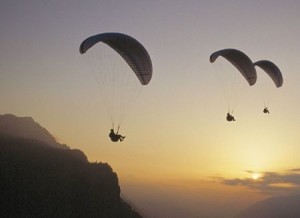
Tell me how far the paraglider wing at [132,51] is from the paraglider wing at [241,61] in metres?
8.05

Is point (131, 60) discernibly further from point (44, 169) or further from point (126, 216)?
point (126, 216)

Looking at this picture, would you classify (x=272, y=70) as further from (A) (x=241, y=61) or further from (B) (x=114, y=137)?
(B) (x=114, y=137)

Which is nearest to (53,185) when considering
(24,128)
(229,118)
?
(229,118)

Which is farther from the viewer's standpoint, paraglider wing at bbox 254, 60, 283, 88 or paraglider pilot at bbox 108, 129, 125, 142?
paraglider wing at bbox 254, 60, 283, 88

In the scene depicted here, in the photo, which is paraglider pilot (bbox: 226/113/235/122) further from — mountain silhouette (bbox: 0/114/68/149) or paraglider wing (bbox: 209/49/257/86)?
mountain silhouette (bbox: 0/114/68/149)

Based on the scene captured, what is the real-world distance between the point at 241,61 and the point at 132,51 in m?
13.4

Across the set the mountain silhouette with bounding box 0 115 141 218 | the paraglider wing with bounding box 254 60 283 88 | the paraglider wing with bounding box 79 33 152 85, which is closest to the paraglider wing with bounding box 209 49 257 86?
the paraglider wing with bounding box 254 60 283 88

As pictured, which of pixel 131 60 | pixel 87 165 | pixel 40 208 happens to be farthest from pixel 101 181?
pixel 131 60

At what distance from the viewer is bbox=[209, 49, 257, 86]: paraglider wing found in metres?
35.1

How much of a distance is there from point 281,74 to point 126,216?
65643 millimetres

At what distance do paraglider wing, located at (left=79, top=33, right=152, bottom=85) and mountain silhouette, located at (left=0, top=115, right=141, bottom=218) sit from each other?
4852cm

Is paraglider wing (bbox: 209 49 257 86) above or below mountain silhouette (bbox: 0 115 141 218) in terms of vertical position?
above

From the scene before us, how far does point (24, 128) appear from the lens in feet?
518

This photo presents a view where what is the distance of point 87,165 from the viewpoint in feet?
301
